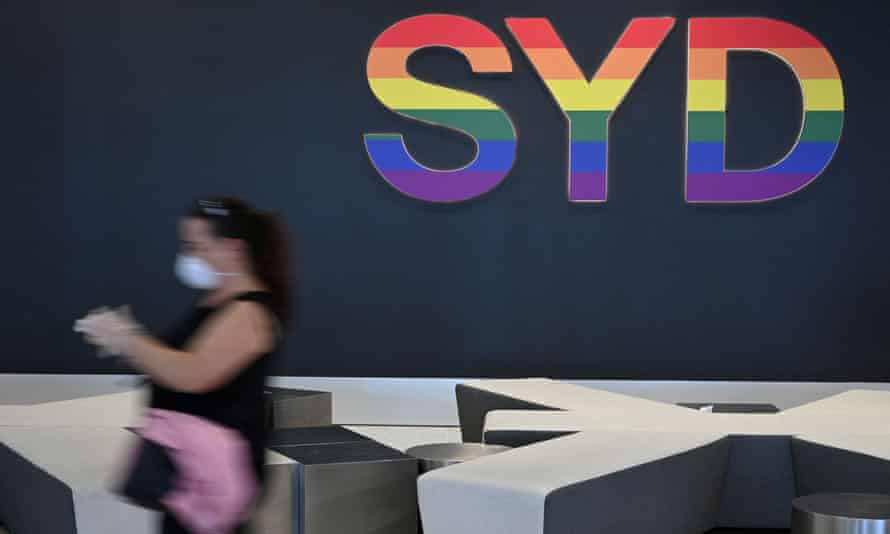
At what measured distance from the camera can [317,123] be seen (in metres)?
8.73

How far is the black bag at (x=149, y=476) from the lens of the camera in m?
2.56

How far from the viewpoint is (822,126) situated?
847 cm

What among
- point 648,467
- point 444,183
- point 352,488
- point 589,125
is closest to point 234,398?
point 352,488

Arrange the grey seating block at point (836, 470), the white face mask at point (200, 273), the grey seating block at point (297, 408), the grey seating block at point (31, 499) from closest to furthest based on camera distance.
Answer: the white face mask at point (200, 273), the grey seating block at point (31, 499), the grey seating block at point (836, 470), the grey seating block at point (297, 408)

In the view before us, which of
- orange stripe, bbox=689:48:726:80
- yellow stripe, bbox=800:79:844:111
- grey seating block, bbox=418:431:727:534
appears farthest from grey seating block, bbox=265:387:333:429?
yellow stripe, bbox=800:79:844:111

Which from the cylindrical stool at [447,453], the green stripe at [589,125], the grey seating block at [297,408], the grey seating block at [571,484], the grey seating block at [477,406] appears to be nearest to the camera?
the grey seating block at [571,484]

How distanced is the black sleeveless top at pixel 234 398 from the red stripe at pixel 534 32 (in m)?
6.34

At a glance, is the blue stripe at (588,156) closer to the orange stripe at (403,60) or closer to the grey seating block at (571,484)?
the orange stripe at (403,60)

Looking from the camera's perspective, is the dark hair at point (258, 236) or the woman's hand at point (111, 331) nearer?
the woman's hand at point (111, 331)

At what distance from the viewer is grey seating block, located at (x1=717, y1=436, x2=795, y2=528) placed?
13.7ft

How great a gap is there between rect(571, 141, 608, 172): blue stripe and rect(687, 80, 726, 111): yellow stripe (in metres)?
0.75

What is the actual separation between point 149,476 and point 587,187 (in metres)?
6.37

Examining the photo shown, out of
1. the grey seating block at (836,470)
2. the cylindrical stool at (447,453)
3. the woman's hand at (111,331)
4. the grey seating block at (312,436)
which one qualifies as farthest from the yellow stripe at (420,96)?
the woman's hand at (111,331)

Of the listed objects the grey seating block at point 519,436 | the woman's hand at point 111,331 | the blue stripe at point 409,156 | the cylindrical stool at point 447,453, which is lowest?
the cylindrical stool at point 447,453
